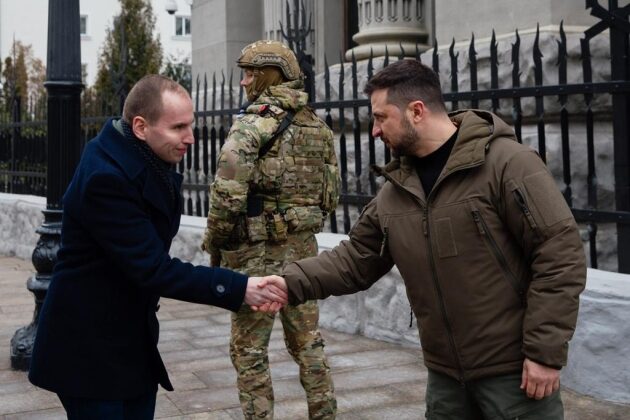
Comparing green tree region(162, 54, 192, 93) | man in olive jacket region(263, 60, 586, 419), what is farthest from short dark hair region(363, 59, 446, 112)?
green tree region(162, 54, 192, 93)

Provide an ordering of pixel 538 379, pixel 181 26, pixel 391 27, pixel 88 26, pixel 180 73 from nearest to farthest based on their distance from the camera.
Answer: pixel 538 379 → pixel 391 27 → pixel 180 73 → pixel 88 26 → pixel 181 26

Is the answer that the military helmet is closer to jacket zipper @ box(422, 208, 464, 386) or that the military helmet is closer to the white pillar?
jacket zipper @ box(422, 208, 464, 386)

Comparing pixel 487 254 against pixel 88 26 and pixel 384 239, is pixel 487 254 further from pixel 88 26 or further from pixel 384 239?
pixel 88 26

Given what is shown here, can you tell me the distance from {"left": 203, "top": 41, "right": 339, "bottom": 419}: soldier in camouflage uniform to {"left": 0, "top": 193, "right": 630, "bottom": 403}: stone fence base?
0.59 metres

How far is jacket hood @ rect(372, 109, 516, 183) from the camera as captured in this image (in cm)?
286

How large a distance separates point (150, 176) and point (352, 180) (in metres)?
5.09

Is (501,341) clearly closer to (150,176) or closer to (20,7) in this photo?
(150,176)

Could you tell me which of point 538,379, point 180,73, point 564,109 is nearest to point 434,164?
point 538,379

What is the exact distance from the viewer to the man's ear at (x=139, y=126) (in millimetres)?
3080

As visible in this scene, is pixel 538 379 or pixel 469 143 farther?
pixel 469 143

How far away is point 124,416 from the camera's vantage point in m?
3.15

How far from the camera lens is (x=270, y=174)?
455cm

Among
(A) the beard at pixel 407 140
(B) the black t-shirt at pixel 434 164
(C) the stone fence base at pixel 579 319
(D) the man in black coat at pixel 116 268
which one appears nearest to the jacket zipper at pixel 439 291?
(B) the black t-shirt at pixel 434 164

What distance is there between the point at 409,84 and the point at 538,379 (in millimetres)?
1000
